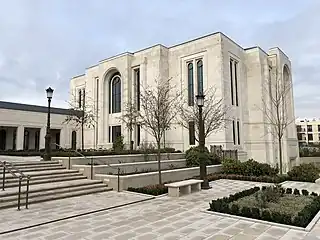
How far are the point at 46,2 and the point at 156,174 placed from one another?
8.98 meters

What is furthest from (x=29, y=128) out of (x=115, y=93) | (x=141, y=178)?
(x=141, y=178)

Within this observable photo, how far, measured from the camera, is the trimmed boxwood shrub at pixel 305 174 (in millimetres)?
14591

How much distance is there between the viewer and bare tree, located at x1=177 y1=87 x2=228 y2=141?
23516 millimetres

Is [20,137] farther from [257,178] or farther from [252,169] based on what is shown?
[257,178]

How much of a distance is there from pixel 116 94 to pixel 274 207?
2871cm

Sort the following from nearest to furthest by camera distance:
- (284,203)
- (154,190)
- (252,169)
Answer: (284,203) < (154,190) < (252,169)

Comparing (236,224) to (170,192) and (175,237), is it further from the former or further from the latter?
(170,192)

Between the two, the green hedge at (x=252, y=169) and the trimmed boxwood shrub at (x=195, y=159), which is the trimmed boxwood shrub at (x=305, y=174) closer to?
the green hedge at (x=252, y=169)

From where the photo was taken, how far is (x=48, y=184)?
1073cm

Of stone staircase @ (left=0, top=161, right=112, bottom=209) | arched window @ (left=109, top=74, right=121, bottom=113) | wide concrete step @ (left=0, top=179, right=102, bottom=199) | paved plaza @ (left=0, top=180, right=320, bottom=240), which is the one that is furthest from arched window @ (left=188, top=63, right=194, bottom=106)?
paved plaza @ (left=0, top=180, right=320, bottom=240)

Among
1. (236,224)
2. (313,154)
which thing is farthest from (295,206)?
(313,154)

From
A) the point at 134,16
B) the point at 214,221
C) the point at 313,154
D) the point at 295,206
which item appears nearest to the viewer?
the point at 214,221

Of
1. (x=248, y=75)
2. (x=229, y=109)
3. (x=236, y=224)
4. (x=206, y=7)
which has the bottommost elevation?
(x=236, y=224)

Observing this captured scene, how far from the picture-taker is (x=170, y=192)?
10125 mm
